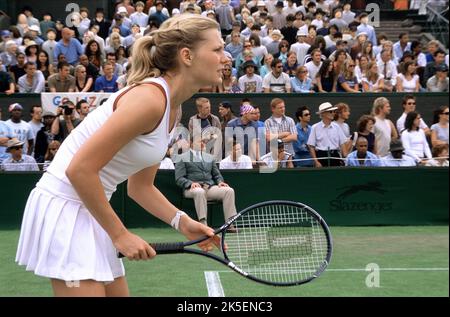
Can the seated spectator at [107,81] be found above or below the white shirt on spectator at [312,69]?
below

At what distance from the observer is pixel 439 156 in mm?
12211

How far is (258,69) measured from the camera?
13367 millimetres

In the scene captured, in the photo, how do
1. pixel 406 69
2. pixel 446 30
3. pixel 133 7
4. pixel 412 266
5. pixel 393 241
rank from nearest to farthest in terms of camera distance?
pixel 412 266, pixel 393 241, pixel 406 69, pixel 133 7, pixel 446 30

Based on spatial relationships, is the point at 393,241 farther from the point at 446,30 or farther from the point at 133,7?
the point at 446,30

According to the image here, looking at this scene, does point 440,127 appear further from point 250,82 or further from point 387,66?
point 250,82

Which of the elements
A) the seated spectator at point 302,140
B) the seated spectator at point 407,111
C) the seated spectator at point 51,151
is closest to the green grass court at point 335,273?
the seated spectator at point 51,151

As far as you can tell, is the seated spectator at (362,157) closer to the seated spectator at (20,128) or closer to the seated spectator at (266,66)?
the seated spectator at (266,66)

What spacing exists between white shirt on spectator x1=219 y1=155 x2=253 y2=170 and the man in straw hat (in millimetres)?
904

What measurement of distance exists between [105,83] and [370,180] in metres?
3.94

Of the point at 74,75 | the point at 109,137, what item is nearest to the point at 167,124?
the point at 109,137

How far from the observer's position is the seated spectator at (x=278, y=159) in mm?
11758

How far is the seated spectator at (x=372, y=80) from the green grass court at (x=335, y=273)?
328 cm

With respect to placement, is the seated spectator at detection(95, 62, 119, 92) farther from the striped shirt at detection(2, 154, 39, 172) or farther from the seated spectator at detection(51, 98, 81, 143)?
the striped shirt at detection(2, 154, 39, 172)

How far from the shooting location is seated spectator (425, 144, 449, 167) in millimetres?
12109
